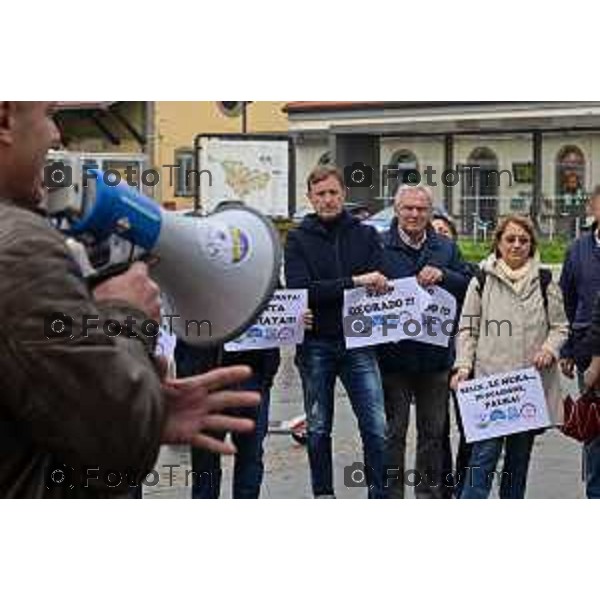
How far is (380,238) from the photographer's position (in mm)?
4828

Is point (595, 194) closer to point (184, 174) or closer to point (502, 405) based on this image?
point (502, 405)

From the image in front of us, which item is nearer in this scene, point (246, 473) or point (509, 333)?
point (246, 473)

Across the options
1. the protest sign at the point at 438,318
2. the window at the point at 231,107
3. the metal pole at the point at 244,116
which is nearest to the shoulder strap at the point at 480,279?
the protest sign at the point at 438,318

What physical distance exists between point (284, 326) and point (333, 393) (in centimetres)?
64

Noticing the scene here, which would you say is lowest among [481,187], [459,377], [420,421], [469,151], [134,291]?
[420,421]

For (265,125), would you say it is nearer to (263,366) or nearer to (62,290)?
(263,366)

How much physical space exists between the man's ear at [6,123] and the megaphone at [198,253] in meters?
0.19

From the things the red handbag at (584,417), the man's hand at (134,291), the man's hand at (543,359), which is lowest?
the red handbag at (584,417)

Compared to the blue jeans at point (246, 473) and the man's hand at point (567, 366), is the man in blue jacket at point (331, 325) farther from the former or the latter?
the man's hand at point (567, 366)

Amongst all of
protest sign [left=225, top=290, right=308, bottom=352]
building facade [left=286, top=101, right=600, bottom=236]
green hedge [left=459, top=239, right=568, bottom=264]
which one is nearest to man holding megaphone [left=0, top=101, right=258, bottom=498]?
building facade [left=286, top=101, right=600, bottom=236]

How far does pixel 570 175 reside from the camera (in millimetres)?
4172

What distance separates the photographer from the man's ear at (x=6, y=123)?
1.77 meters

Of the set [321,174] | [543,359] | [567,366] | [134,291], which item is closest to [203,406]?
[134,291]
